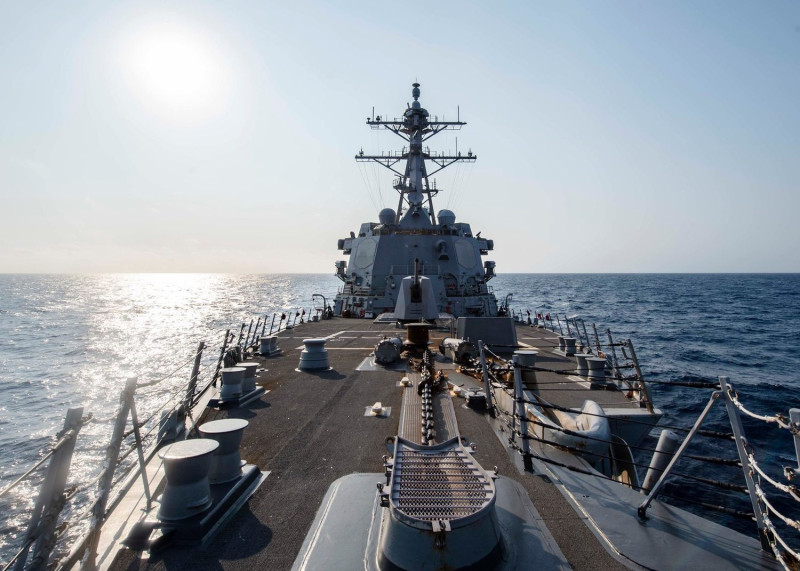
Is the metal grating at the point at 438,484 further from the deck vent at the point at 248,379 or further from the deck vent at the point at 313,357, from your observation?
the deck vent at the point at 313,357

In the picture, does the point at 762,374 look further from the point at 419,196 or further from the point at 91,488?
the point at 91,488

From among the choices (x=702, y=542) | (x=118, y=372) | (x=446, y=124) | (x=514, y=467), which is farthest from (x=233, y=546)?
(x=446, y=124)

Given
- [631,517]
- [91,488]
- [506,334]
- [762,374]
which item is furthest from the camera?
[762,374]

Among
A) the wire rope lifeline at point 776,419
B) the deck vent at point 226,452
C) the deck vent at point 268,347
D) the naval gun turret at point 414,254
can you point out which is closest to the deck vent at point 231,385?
the deck vent at point 226,452

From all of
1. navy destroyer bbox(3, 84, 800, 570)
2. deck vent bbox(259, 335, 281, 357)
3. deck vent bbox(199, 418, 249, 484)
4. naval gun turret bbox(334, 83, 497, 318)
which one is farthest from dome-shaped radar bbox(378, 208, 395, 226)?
deck vent bbox(199, 418, 249, 484)

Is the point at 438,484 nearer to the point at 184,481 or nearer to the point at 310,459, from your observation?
the point at 184,481

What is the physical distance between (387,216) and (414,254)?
3334 mm

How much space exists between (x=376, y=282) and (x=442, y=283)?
3646mm

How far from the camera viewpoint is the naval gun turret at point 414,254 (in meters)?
23.3

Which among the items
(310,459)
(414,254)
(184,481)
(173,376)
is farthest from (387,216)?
(184,481)

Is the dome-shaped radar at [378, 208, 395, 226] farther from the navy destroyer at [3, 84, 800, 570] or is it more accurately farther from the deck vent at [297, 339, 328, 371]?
the navy destroyer at [3, 84, 800, 570]

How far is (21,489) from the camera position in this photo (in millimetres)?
9391

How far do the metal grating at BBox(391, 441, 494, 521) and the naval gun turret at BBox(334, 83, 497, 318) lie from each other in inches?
704

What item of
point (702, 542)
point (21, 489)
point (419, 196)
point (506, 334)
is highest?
point (419, 196)
